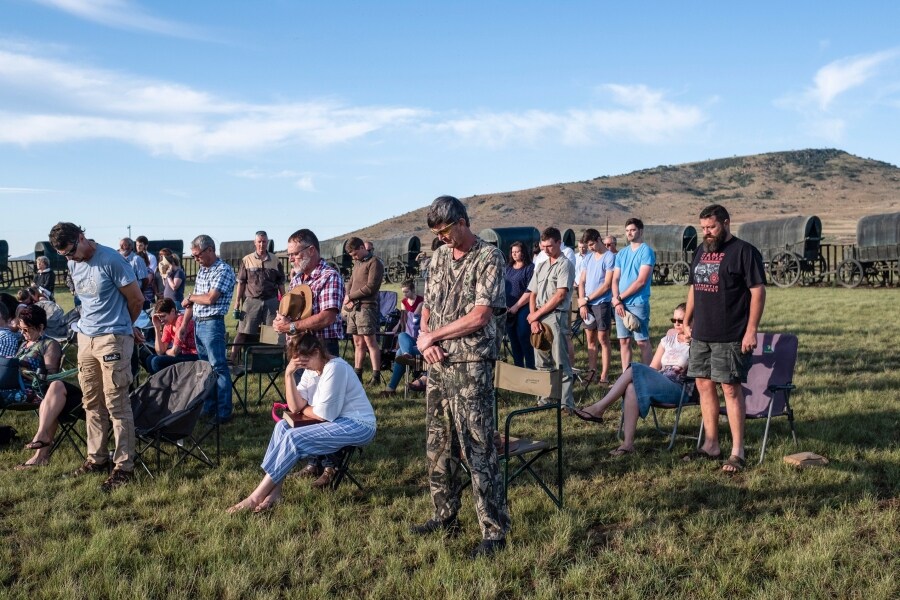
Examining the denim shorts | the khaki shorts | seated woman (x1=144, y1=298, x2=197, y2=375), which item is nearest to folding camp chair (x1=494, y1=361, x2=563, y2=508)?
the denim shorts

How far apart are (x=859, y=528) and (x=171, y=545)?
3565 mm

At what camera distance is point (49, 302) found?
938 centimetres

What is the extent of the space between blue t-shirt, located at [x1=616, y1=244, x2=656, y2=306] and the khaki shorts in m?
2.59

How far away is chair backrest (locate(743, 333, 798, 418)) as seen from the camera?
523 cm

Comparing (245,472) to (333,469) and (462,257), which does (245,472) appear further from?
(462,257)

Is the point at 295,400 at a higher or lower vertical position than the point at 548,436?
higher

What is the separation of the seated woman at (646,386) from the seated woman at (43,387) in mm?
3816

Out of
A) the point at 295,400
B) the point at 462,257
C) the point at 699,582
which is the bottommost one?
the point at 699,582

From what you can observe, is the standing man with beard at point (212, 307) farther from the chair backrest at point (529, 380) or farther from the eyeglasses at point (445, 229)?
the eyeglasses at point (445, 229)

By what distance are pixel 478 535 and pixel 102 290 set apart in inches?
109

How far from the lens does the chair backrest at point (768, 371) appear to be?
5230 mm

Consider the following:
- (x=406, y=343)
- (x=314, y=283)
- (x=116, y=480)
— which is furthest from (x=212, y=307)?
(x=406, y=343)

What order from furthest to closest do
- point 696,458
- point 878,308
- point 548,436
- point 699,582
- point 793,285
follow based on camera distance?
point 793,285 → point 878,308 → point 548,436 → point 696,458 → point 699,582

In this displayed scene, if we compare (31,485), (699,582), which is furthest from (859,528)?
(31,485)
